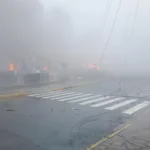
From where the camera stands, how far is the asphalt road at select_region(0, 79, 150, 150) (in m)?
4.46

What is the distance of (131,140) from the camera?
456cm

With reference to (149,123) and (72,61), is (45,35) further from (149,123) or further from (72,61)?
(149,123)

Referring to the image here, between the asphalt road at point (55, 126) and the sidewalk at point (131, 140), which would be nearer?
the sidewalk at point (131, 140)

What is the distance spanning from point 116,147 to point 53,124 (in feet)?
6.90

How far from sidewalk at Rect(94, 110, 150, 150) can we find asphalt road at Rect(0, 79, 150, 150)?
0.35 metres

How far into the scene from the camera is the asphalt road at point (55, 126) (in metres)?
4.46

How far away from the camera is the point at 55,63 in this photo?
26000mm

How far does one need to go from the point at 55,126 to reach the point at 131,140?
188 cm

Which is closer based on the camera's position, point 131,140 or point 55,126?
point 131,140

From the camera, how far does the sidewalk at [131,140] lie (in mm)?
4176

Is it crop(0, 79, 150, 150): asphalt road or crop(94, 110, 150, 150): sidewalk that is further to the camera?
crop(0, 79, 150, 150): asphalt road

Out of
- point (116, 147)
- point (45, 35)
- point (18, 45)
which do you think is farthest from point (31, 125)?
point (45, 35)

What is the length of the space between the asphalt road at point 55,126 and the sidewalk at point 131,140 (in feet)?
1.14

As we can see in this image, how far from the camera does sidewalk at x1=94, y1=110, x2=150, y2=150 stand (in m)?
4.18
